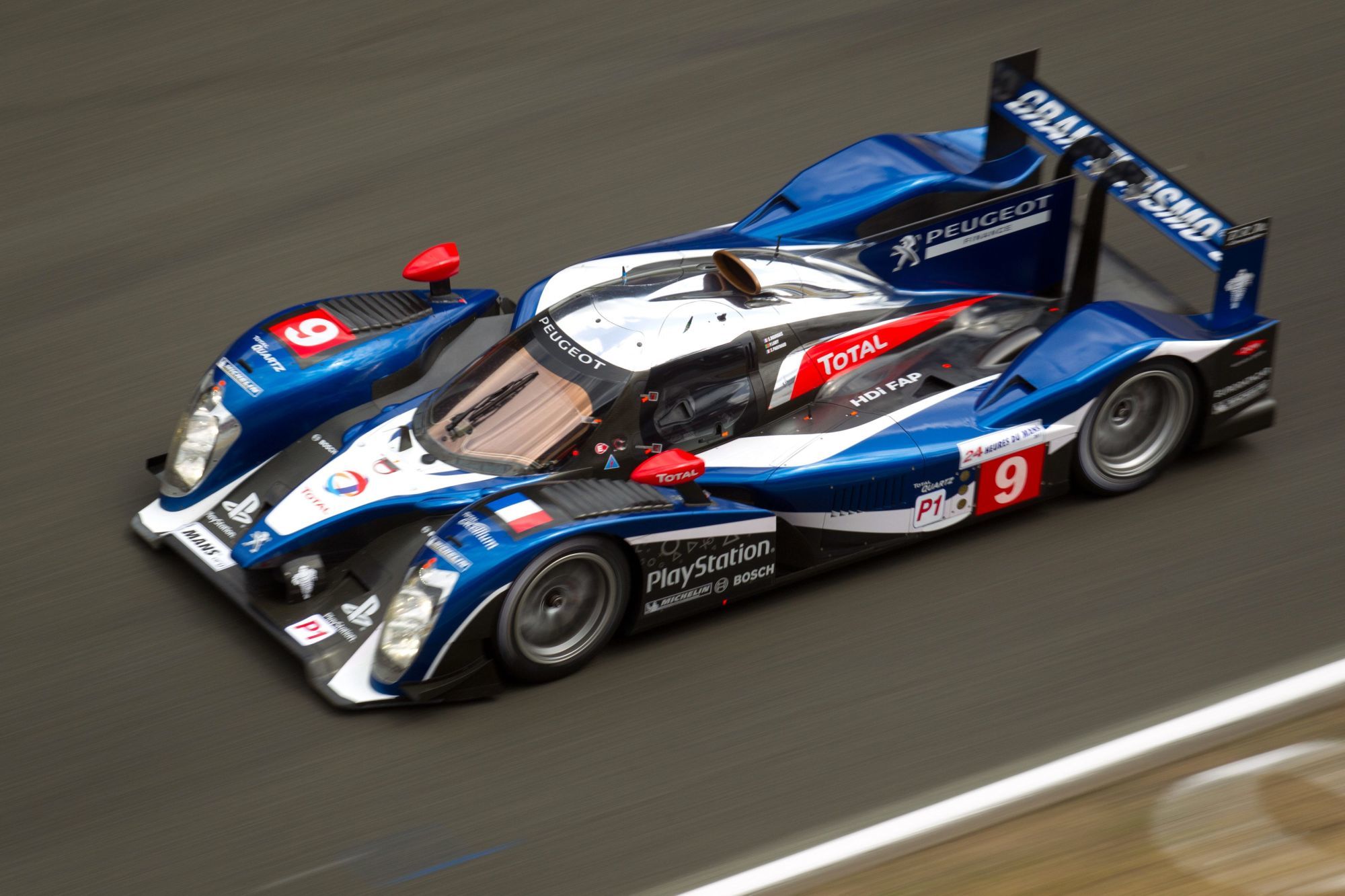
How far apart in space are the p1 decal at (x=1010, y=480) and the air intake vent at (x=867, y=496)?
0.43 m

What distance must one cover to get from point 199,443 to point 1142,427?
169 inches

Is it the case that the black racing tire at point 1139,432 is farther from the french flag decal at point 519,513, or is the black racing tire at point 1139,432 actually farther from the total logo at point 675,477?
the french flag decal at point 519,513

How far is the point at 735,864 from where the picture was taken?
524 cm

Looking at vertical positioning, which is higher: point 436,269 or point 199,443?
point 436,269

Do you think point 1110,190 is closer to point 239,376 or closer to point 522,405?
point 522,405

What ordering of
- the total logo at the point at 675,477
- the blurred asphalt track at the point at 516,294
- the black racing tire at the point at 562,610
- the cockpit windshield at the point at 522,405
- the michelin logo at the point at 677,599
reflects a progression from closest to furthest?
1. the blurred asphalt track at the point at 516,294
2. the black racing tire at the point at 562,610
3. the total logo at the point at 675,477
4. the michelin logo at the point at 677,599
5. the cockpit windshield at the point at 522,405

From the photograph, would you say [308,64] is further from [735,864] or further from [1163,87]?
[735,864]

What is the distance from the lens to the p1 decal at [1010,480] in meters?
6.68

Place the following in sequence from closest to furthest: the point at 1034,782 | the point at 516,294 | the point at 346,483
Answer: the point at 1034,782
the point at 346,483
the point at 516,294

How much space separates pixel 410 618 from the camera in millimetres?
5770

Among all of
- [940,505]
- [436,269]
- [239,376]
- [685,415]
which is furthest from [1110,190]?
[239,376]

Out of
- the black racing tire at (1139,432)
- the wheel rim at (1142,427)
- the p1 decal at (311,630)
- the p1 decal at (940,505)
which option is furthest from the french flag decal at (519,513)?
the wheel rim at (1142,427)

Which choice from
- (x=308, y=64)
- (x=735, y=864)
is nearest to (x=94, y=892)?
(x=735, y=864)

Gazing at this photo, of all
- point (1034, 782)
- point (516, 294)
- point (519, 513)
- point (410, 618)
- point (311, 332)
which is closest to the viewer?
point (1034, 782)
